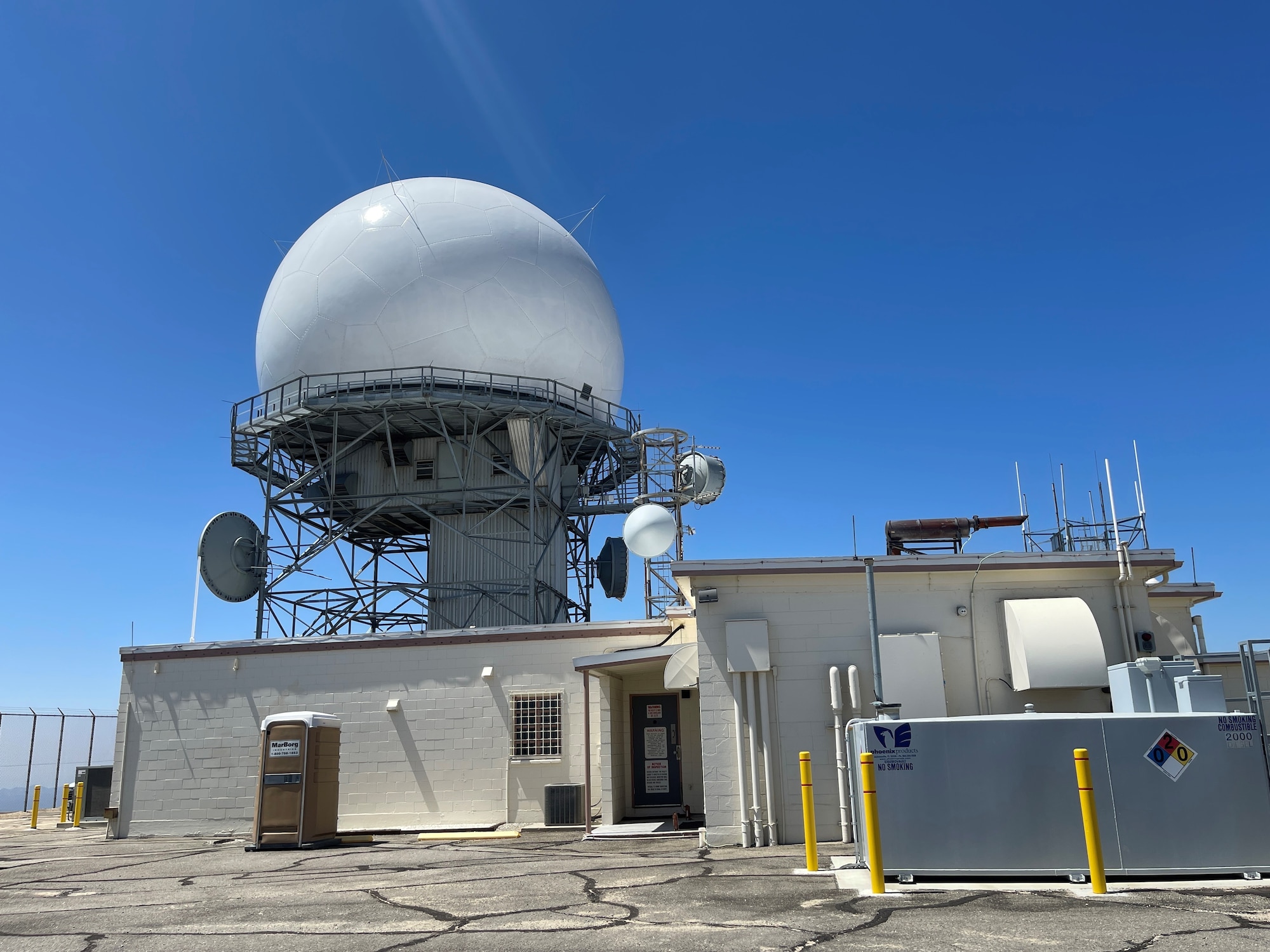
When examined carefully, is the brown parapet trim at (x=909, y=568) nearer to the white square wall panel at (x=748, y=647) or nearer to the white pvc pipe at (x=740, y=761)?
the white square wall panel at (x=748, y=647)

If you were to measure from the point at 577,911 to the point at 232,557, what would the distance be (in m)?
20.6

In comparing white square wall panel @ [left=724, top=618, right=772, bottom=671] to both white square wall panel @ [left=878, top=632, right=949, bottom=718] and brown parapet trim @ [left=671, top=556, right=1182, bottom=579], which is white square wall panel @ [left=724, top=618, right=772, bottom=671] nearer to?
brown parapet trim @ [left=671, top=556, right=1182, bottom=579]

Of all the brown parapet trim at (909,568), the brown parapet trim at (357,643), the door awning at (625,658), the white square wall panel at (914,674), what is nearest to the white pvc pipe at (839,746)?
the white square wall panel at (914,674)

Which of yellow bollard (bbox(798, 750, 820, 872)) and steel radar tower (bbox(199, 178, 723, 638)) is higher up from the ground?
steel radar tower (bbox(199, 178, 723, 638))

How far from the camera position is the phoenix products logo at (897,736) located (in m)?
9.80

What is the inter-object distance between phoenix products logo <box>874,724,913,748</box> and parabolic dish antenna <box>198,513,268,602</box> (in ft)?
66.1

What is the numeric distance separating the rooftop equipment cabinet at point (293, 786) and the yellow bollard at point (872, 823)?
30.0ft

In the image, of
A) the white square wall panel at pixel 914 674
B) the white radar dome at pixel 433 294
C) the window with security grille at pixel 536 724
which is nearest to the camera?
the white square wall panel at pixel 914 674

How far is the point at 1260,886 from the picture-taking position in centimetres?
870

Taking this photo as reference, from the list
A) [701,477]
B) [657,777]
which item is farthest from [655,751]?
[701,477]

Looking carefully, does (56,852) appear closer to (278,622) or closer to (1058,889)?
(278,622)

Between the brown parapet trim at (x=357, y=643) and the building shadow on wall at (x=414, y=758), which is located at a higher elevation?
the brown parapet trim at (x=357, y=643)

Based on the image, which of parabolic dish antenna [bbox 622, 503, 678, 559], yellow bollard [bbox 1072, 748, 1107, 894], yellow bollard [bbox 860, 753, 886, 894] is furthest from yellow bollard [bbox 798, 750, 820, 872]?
parabolic dish antenna [bbox 622, 503, 678, 559]

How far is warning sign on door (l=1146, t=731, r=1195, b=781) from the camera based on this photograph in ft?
31.3
